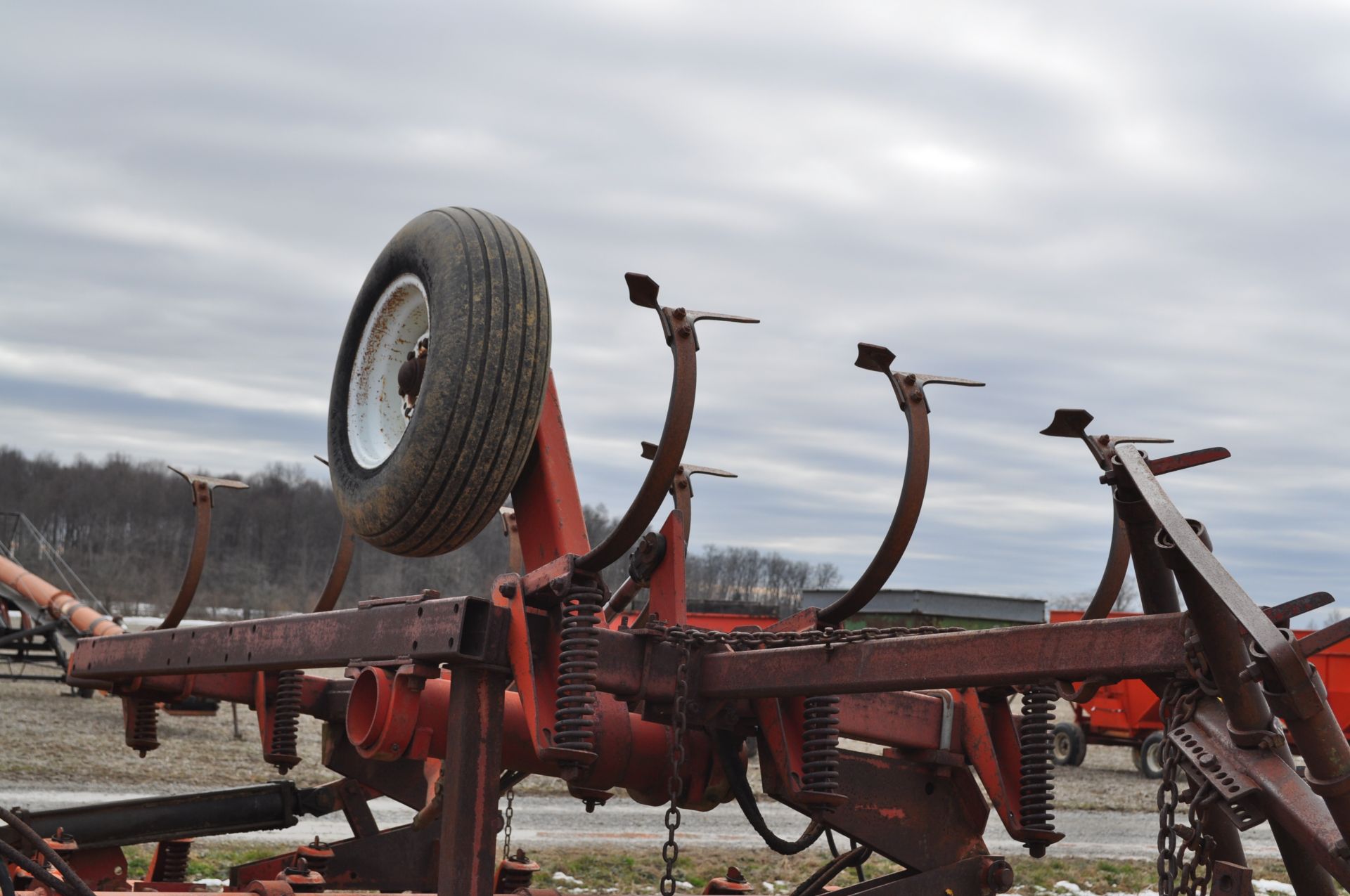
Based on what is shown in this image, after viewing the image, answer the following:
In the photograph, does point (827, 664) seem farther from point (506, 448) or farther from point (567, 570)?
point (506, 448)

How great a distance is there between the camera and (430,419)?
3.80 meters

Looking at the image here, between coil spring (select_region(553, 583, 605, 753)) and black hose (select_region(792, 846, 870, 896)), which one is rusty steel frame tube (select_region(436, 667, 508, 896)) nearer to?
coil spring (select_region(553, 583, 605, 753))

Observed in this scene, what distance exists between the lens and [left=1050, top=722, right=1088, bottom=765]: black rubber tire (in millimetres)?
18391

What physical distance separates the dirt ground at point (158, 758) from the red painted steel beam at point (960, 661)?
923 cm

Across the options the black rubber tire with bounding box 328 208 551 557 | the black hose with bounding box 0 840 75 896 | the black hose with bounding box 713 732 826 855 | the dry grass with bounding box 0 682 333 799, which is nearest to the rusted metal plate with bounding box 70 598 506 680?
the black rubber tire with bounding box 328 208 551 557

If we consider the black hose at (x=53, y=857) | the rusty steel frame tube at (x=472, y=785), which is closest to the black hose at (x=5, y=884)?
the black hose at (x=53, y=857)

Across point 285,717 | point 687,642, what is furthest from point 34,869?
point 687,642

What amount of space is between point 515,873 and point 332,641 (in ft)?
7.24

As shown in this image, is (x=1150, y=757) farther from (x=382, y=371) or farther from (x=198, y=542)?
(x=382, y=371)

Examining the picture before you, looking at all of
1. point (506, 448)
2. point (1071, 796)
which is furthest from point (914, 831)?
point (1071, 796)

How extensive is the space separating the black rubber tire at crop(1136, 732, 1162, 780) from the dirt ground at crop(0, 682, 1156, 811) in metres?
0.19

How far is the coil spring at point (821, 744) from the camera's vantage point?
139 inches

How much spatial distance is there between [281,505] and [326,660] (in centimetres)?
5456

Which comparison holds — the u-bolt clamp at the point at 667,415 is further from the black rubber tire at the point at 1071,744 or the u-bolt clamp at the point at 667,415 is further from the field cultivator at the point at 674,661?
the black rubber tire at the point at 1071,744
